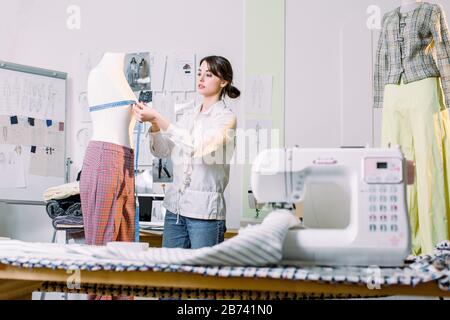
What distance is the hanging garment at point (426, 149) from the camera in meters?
2.13

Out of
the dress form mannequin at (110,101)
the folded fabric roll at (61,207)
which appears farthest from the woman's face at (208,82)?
the folded fabric roll at (61,207)

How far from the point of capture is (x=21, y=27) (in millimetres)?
3725

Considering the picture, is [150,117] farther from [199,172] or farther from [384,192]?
[384,192]

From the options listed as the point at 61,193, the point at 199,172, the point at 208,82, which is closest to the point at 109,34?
the point at 61,193

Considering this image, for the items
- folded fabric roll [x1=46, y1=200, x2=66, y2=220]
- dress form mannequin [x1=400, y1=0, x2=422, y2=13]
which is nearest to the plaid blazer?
dress form mannequin [x1=400, y1=0, x2=422, y2=13]

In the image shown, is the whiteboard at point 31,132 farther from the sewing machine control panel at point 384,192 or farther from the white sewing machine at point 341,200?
the sewing machine control panel at point 384,192

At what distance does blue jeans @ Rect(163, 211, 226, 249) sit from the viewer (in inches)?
76.0

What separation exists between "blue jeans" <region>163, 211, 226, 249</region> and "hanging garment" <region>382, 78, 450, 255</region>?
85cm

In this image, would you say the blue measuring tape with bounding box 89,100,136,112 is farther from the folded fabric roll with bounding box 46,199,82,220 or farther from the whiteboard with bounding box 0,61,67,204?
the whiteboard with bounding box 0,61,67,204

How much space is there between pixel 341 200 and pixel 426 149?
122 centimetres

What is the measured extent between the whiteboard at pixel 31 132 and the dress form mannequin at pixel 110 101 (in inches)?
68.3

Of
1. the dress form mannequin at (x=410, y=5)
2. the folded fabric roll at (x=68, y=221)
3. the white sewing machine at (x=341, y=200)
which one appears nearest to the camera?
the white sewing machine at (x=341, y=200)

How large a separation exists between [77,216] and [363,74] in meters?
1.94

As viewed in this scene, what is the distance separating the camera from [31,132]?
3494 millimetres
